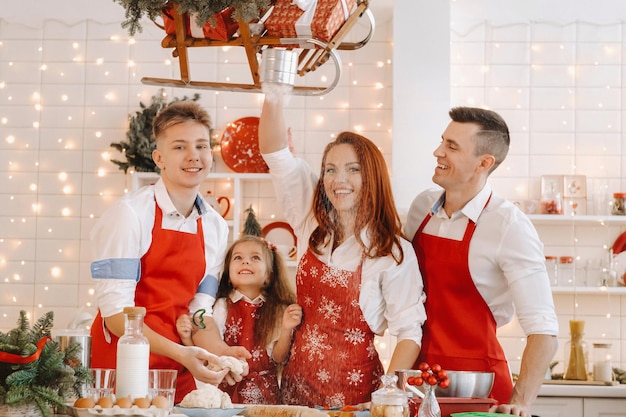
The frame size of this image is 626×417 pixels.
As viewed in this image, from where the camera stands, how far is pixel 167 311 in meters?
2.75

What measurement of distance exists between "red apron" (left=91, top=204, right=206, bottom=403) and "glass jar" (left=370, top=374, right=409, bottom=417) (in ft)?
3.16

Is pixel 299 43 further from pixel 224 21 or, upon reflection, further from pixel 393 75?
pixel 393 75

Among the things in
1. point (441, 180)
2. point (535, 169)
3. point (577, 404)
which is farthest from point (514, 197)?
point (441, 180)

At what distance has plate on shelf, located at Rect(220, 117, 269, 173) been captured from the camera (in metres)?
5.03

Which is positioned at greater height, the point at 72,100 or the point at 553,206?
the point at 72,100

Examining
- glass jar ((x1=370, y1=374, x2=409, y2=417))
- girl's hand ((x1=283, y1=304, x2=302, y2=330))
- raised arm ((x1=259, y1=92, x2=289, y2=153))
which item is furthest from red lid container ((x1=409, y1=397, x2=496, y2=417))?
raised arm ((x1=259, y1=92, x2=289, y2=153))

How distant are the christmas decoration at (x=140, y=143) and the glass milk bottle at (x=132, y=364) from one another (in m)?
3.07

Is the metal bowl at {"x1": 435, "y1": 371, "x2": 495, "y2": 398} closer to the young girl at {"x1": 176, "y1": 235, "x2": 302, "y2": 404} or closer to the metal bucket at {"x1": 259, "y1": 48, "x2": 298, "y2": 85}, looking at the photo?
the young girl at {"x1": 176, "y1": 235, "x2": 302, "y2": 404}

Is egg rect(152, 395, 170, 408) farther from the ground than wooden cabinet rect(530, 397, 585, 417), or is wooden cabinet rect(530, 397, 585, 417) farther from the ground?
egg rect(152, 395, 170, 408)

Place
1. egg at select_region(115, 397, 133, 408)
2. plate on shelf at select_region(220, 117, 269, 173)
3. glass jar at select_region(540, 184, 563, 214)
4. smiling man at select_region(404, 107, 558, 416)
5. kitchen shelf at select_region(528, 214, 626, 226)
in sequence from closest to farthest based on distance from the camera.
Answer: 1. egg at select_region(115, 397, 133, 408)
2. smiling man at select_region(404, 107, 558, 416)
3. kitchen shelf at select_region(528, 214, 626, 226)
4. glass jar at select_region(540, 184, 563, 214)
5. plate on shelf at select_region(220, 117, 269, 173)

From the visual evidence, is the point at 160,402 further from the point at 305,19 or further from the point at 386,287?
the point at 386,287

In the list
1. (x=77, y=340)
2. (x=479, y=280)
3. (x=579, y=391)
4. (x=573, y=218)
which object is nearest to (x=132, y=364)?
(x=77, y=340)

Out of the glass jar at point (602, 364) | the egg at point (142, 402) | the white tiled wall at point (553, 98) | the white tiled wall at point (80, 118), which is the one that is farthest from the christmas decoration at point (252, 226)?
the egg at point (142, 402)

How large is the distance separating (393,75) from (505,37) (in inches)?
30.6
